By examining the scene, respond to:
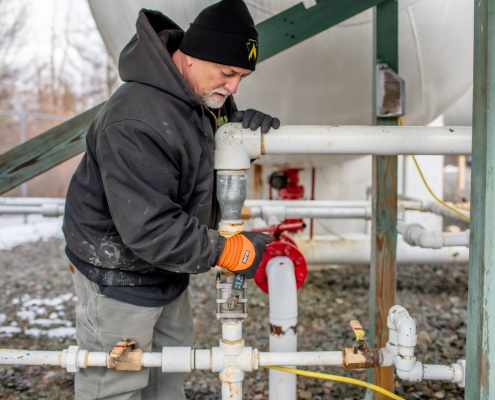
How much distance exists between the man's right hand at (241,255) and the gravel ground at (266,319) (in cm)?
94

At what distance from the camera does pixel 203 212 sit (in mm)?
1208

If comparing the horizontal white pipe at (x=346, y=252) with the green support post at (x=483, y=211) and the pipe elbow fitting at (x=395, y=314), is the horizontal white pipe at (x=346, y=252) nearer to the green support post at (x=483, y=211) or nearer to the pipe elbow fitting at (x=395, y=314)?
the pipe elbow fitting at (x=395, y=314)

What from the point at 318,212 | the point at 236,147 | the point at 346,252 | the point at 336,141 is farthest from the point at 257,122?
the point at 346,252

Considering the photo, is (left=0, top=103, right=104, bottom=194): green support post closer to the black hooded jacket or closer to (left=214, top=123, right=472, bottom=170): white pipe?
the black hooded jacket

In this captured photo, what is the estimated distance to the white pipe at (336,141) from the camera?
1.12 meters

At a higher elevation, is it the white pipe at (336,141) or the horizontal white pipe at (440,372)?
the white pipe at (336,141)

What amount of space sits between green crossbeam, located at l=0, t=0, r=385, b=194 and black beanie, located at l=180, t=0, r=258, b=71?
340 mm

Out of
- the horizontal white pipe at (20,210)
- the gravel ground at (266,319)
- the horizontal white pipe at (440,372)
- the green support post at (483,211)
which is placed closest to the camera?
the green support post at (483,211)

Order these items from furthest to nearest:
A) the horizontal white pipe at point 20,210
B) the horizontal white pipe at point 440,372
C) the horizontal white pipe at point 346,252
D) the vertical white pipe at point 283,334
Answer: the horizontal white pipe at point 346,252
the horizontal white pipe at point 20,210
the vertical white pipe at point 283,334
the horizontal white pipe at point 440,372

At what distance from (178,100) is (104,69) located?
9737 millimetres

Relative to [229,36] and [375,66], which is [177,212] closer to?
[229,36]

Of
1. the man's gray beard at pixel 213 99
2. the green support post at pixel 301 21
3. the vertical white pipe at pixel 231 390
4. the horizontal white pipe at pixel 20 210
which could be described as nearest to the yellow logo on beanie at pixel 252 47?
the man's gray beard at pixel 213 99

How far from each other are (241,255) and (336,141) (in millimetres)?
338

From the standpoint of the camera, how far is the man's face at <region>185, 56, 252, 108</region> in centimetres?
115
